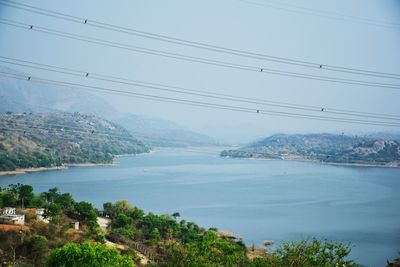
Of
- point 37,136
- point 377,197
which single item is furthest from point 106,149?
point 377,197

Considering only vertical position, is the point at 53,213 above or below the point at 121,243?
above

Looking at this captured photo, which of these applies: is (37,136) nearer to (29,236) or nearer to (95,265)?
(29,236)

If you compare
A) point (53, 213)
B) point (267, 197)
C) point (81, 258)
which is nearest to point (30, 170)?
point (267, 197)

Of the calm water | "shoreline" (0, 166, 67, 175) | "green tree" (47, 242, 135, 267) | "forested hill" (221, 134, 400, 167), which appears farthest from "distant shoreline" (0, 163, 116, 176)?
"green tree" (47, 242, 135, 267)

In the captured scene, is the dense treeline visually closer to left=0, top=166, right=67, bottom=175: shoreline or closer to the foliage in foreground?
the foliage in foreground

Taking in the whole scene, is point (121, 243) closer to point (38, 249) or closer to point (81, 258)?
point (38, 249)

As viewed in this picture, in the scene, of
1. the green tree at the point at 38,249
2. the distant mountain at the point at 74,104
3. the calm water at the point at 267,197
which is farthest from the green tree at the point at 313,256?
the distant mountain at the point at 74,104

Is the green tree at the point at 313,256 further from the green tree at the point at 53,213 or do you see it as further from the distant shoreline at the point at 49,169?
the distant shoreline at the point at 49,169
